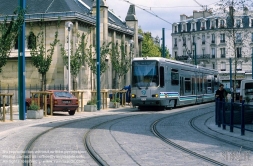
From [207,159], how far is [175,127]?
7.63 metres

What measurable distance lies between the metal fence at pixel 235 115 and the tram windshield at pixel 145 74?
30.4ft

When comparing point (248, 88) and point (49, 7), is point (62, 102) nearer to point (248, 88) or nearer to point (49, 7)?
point (248, 88)

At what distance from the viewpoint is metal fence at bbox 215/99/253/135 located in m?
13.7

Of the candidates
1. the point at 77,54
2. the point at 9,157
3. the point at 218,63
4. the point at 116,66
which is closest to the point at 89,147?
the point at 9,157

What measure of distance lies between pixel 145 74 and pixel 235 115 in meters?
12.4

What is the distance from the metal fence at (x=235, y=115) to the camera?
13727 millimetres

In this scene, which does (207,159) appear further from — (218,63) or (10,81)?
(218,63)

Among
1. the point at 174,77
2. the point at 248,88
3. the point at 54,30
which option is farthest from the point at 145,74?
the point at 54,30

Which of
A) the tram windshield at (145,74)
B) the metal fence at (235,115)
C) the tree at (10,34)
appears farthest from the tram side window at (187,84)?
the tree at (10,34)

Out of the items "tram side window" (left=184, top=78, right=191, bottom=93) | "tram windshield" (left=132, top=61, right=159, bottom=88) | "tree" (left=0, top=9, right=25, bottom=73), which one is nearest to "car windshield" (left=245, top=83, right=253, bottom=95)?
"tram windshield" (left=132, top=61, right=159, bottom=88)

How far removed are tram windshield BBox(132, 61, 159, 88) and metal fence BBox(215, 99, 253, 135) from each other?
9.26 m

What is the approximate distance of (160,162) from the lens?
8.80 meters

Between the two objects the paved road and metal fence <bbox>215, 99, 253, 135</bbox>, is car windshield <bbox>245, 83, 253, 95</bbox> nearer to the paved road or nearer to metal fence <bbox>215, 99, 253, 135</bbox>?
metal fence <bbox>215, 99, 253, 135</bbox>

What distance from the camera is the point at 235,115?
14.7 meters
